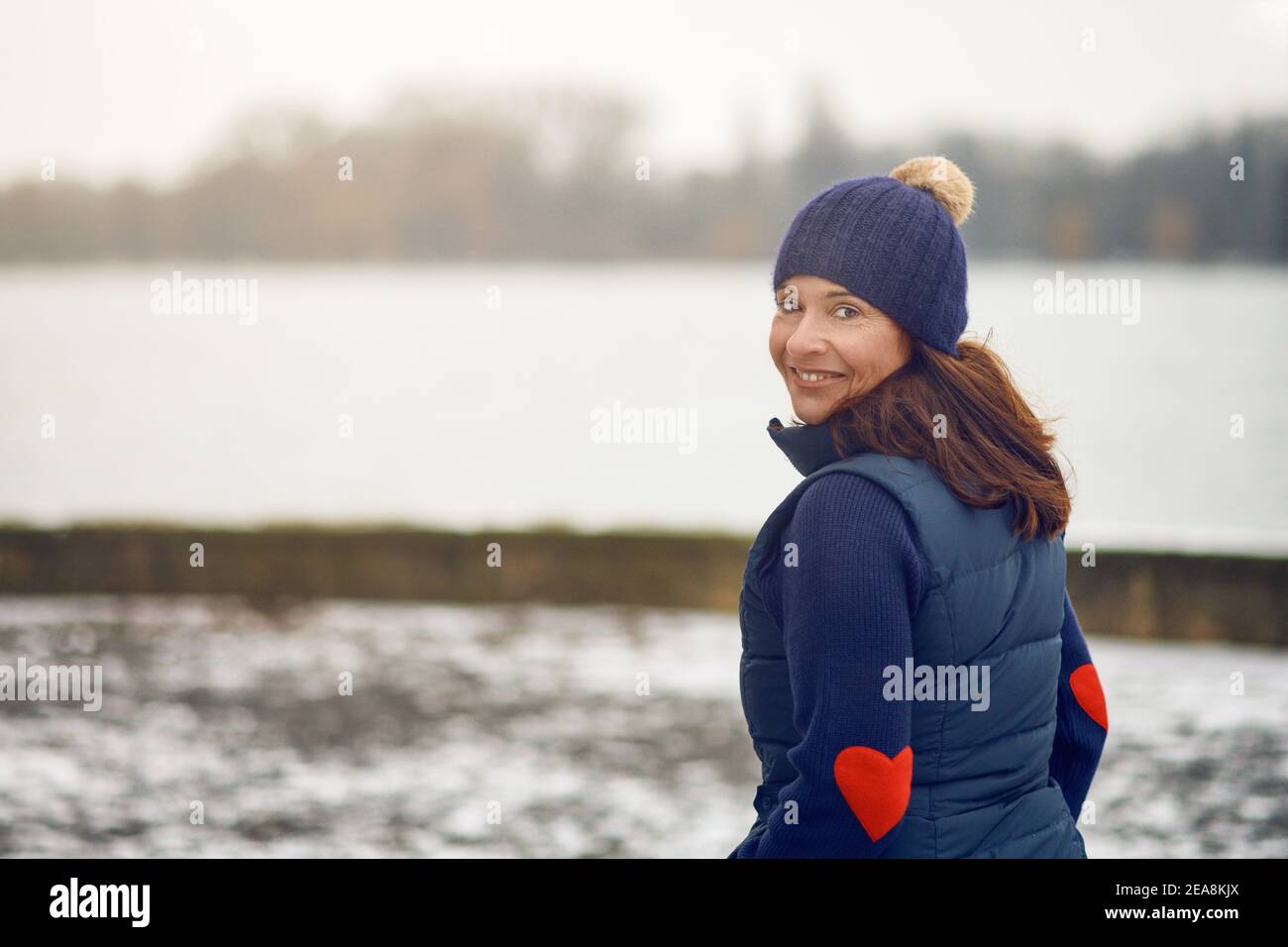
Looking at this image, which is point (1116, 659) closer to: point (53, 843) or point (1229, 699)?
point (1229, 699)

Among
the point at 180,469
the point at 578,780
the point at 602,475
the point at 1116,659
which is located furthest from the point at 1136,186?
the point at 578,780

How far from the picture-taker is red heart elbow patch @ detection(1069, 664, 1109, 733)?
1.93 m

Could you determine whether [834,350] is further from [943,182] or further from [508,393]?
[508,393]

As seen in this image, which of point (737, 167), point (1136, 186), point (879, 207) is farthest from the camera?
point (737, 167)

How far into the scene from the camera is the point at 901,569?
5.03ft

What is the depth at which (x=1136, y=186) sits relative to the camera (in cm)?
1883

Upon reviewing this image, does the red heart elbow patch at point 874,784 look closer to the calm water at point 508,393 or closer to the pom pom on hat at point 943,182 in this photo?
the pom pom on hat at point 943,182

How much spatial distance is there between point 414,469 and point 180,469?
3.34 meters

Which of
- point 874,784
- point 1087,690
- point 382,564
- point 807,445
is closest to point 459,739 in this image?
point 382,564

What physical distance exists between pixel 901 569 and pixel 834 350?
1.05ft

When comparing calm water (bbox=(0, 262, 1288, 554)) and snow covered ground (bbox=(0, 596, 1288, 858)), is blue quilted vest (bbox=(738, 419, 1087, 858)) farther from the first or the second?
calm water (bbox=(0, 262, 1288, 554))

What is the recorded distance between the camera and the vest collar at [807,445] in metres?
1.70

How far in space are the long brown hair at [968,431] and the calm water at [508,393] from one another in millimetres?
8440

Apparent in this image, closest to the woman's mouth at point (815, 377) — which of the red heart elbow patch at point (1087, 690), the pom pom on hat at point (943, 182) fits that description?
the pom pom on hat at point (943, 182)
